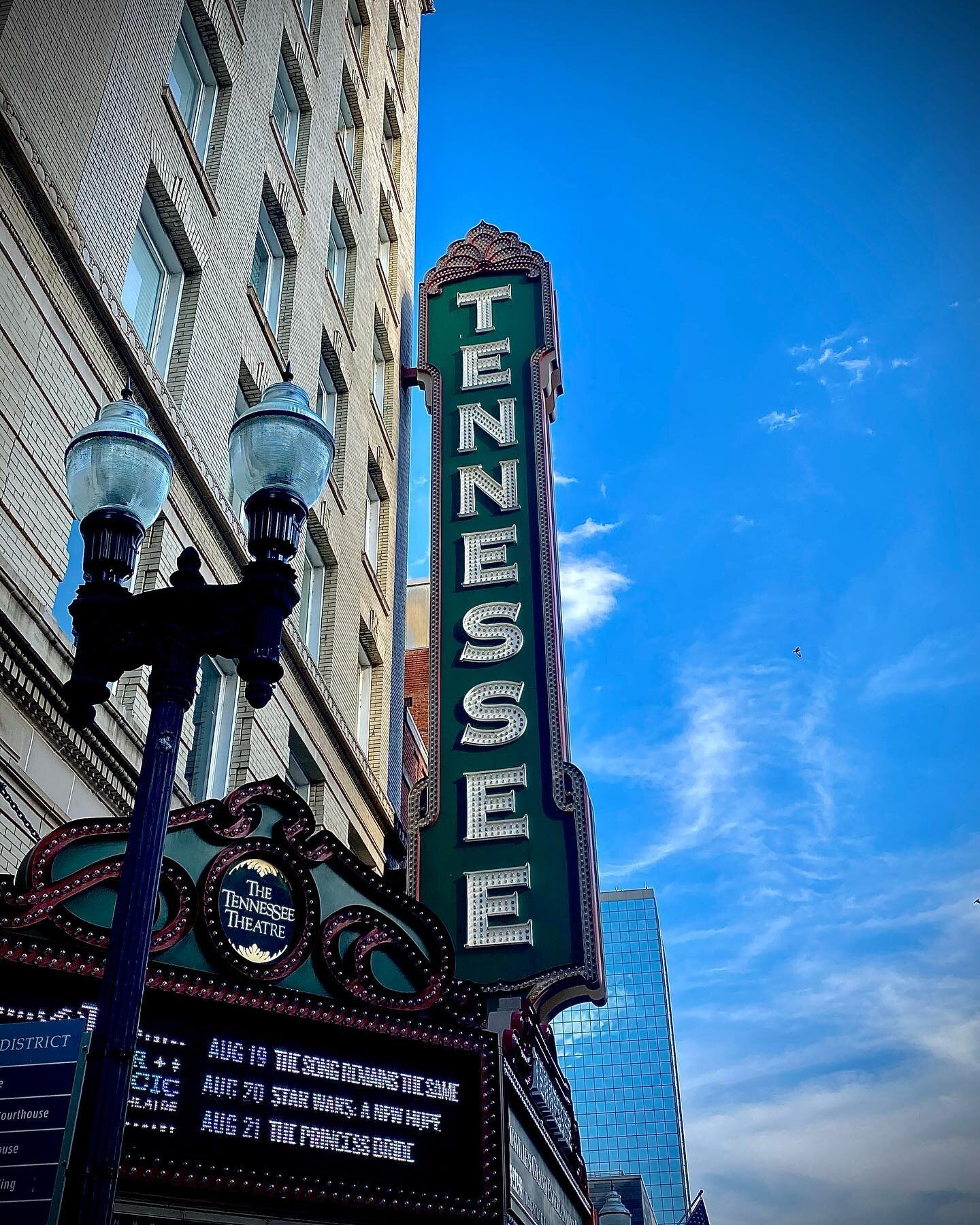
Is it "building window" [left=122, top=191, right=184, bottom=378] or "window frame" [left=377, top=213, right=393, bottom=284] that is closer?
"building window" [left=122, top=191, right=184, bottom=378]

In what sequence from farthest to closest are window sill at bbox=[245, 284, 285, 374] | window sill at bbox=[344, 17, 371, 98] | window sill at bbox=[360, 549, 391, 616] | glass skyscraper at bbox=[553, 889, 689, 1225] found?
glass skyscraper at bbox=[553, 889, 689, 1225], window sill at bbox=[344, 17, 371, 98], window sill at bbox=[360, 549, 391, 616], window sill at bbox=[245, 284, 285, 374]

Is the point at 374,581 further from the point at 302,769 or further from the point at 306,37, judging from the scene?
the point at 306,37

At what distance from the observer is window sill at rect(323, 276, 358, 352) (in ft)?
81.4

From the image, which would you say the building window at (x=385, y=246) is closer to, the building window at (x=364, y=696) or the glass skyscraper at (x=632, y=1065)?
the building window at (x=364, y=696)

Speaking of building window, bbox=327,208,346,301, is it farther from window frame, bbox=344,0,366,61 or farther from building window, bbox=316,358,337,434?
window frame, bbox=344,0,366,61

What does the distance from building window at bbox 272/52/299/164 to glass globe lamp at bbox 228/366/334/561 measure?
59.8 feet

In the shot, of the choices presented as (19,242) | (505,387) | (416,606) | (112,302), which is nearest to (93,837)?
(19,242)

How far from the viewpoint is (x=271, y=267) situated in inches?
877

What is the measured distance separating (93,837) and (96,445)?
3.09 m

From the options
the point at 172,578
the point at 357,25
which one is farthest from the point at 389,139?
the point at 172,578

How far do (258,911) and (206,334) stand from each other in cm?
1057

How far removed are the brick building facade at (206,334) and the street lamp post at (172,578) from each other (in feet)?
15.6

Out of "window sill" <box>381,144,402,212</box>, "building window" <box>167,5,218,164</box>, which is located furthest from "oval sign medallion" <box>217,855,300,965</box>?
"window sill" <box>381,144,402,212</box>

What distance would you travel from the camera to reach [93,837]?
8.61m
